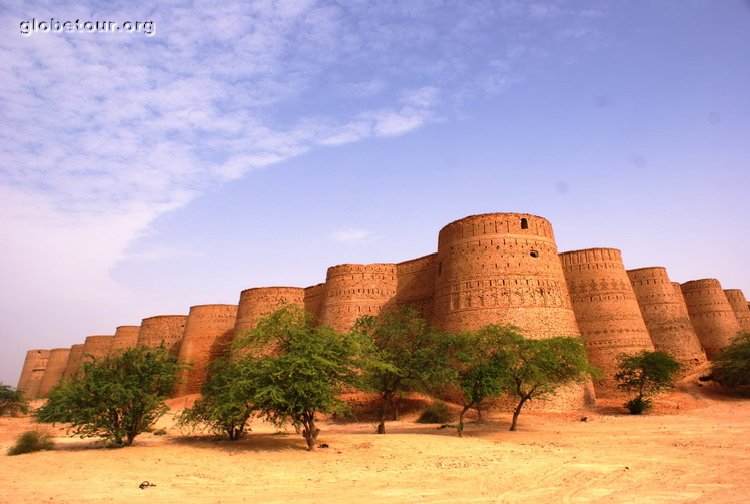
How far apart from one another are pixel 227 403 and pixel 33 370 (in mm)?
60861

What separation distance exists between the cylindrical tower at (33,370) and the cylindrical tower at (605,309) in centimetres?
6248

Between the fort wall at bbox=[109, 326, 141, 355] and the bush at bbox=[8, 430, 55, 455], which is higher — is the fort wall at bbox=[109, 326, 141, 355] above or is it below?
above

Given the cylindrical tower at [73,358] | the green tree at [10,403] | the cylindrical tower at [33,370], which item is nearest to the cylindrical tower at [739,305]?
the green tree at [10,403]

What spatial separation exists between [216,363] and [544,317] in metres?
15.4

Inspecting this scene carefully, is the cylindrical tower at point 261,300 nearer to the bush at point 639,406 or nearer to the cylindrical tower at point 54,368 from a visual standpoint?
the bush at point 639,406

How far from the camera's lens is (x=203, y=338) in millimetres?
39969

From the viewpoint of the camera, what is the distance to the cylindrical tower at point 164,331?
148 feet

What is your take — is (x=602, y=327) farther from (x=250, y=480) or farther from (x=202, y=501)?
(x=202, y=501)

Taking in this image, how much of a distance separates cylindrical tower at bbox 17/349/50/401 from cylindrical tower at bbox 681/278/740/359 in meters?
69.6

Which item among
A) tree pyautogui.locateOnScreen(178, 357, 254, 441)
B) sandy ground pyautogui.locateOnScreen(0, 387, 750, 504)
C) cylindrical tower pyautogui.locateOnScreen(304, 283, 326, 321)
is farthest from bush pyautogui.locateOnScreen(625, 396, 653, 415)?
cylindrical tower pyautogui.locateOnScreen(304, 283, 326, 321)

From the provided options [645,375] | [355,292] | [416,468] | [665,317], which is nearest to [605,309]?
[645,375]

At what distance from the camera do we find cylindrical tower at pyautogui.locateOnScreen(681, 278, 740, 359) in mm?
35000

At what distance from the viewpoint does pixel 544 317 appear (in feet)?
78.6

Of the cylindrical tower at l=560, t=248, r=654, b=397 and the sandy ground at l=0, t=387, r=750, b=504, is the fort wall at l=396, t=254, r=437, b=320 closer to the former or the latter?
the cylindrical tower at l=560, t=248, r=654, b=397
